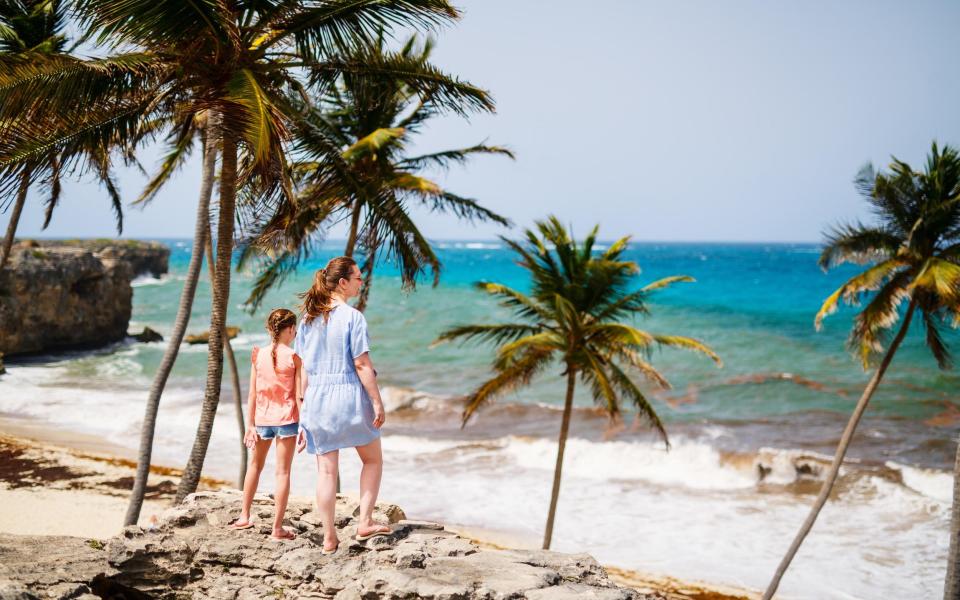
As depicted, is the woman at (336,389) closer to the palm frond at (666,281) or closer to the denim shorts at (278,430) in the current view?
the denim shorts at (278,430)

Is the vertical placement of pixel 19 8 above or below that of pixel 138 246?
above

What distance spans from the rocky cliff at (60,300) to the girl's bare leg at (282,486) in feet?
92.6

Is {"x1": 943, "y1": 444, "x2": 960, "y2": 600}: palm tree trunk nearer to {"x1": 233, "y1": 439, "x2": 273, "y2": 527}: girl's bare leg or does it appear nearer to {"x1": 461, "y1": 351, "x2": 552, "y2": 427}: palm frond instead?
{"x1": 461, "y1": 351, "x2": 552, "y2": 427}: palm frond

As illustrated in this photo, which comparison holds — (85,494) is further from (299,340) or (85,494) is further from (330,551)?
(299,340)

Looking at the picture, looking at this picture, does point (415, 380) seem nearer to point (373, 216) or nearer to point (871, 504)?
point (871, 504)

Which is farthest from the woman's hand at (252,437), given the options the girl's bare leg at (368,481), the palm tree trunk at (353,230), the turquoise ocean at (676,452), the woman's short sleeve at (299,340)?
the turquoise ocean at (676,452)

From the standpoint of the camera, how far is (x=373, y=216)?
28.9 ft

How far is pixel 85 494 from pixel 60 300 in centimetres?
1993

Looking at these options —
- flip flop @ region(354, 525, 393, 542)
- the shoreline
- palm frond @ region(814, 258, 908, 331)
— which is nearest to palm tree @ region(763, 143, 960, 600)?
palm frond @ region(814, 258, 908, 331)

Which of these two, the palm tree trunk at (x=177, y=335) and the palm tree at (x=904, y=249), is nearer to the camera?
the palm tree trunk at (x=177, y=335)

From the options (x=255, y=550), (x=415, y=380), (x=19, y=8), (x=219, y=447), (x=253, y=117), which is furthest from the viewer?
(x=415, y=380)

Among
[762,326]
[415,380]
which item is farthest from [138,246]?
[762,326]

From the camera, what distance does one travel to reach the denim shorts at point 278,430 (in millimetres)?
5684

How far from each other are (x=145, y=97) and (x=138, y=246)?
2938 inches
